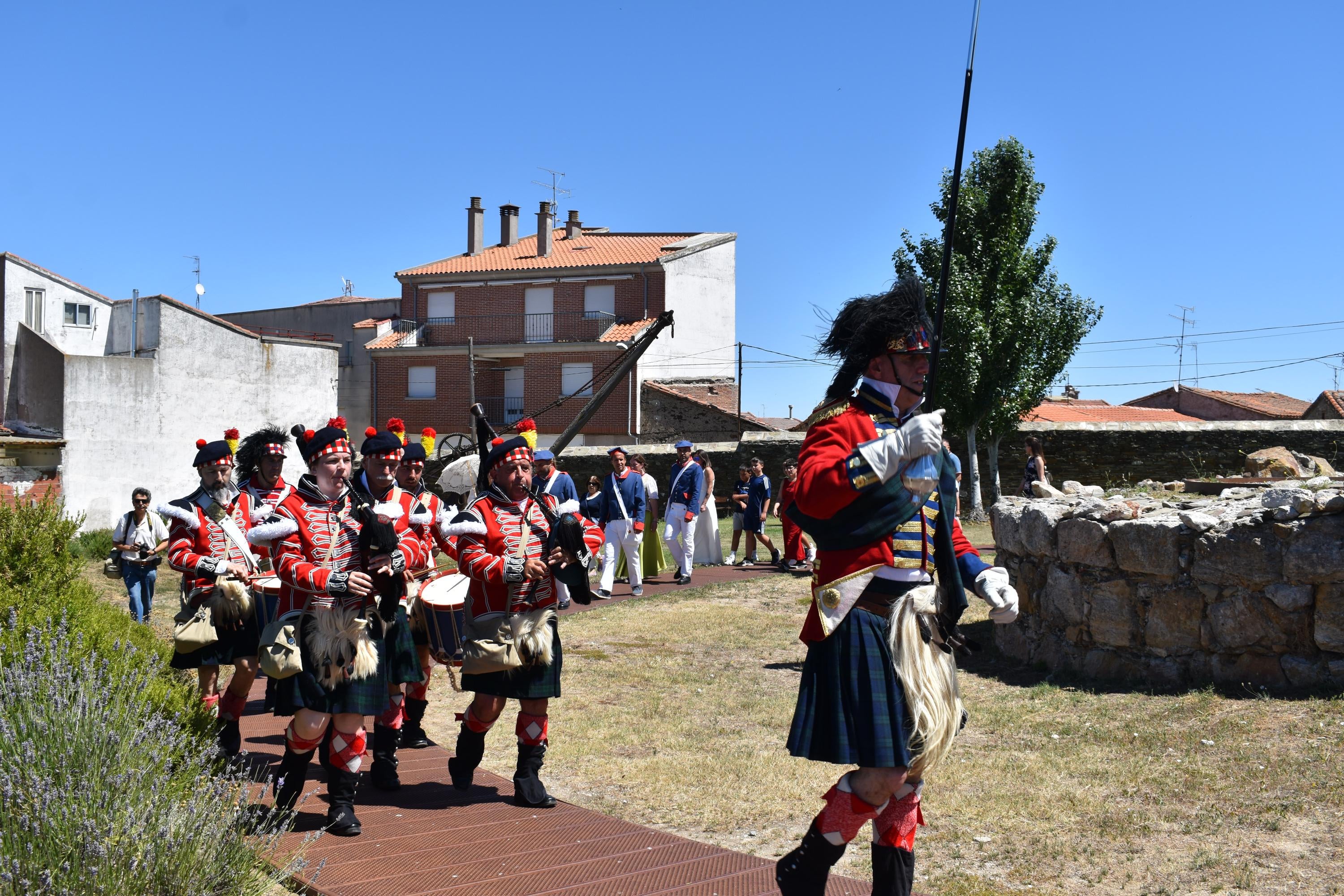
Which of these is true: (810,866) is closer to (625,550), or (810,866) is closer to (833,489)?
(833,489)

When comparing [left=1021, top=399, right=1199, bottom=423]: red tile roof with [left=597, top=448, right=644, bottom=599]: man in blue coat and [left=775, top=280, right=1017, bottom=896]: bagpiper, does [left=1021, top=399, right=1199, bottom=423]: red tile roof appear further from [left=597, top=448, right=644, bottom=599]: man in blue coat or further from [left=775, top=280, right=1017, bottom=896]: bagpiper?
[left=775, top=280, right=1017, bottom=896]: bagpiper

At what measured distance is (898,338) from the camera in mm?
4023

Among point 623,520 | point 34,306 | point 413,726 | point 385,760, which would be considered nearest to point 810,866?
point 385,760

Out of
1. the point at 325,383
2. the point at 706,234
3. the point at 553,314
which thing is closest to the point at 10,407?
the point at 325,383

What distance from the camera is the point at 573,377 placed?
43.5 m

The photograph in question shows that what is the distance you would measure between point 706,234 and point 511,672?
4059 centimetres

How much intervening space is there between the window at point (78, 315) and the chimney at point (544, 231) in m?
18.1

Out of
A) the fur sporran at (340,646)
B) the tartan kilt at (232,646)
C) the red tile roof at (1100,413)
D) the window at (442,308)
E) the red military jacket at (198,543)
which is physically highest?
the window at (442,308)

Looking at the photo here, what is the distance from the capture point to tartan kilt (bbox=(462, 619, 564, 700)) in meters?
5.73

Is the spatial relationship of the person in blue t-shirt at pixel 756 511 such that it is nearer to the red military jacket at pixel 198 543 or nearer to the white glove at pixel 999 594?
the red military jacket at pixel 198 543

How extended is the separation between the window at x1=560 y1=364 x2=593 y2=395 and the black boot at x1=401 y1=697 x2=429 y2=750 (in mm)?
35610

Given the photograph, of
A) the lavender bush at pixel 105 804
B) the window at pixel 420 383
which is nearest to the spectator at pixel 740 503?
the lavender bush at pixel 105 804

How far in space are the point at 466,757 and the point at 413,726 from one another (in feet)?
4.79

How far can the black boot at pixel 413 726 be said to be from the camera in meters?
7.21
